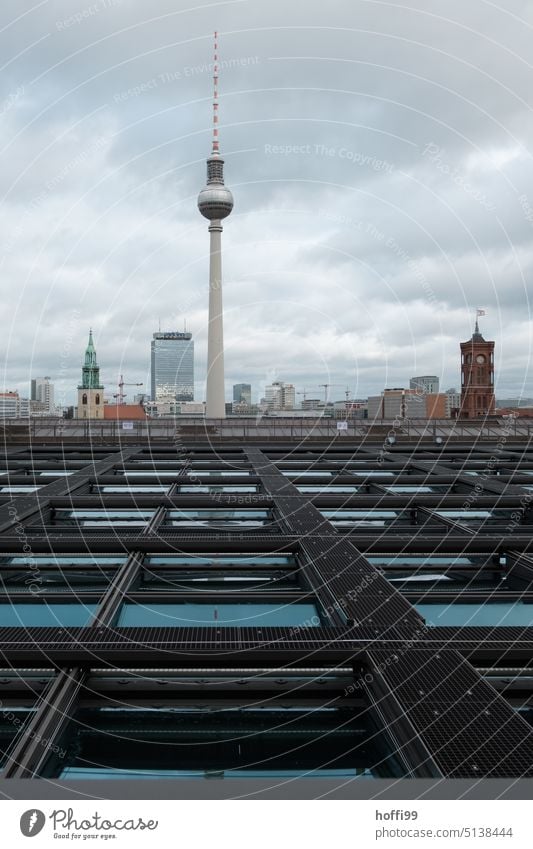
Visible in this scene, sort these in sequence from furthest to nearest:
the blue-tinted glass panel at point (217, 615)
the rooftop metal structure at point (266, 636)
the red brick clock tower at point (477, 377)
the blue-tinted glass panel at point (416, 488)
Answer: the red brick clock tower at point (477, 377), the blue-tinted glass panel at point (416, 488), the blue-tinted glass panel at point (217, 615), the rooftop metal structure at point (266, 636)

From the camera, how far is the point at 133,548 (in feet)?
35.2

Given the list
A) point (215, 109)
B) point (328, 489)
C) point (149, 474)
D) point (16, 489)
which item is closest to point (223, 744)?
point (328, 489)

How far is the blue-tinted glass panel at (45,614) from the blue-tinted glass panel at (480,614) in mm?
4555

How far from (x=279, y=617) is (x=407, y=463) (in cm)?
1548

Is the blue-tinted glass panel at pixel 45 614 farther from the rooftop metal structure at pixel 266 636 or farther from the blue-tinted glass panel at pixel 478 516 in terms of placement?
the blue-tinted glass panel at pixel 478 516

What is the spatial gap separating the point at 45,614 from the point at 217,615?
7.62 ft

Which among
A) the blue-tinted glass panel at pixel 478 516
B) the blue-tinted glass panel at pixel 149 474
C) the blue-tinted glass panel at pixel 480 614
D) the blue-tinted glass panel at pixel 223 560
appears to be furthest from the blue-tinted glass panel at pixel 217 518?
the blue-tinted glass panel at pixel 480 614

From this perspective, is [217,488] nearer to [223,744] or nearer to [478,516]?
[478,516]

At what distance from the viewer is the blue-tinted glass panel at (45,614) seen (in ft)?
25.5

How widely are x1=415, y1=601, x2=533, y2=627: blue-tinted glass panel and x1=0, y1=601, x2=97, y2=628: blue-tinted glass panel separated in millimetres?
4555

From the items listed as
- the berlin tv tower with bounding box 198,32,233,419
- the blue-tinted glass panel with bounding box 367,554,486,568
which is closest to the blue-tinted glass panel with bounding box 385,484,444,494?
the blue-tinted glass panel with bounding box 367,554,486,568

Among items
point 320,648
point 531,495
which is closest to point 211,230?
point 531,495

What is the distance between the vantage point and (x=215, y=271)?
123 m

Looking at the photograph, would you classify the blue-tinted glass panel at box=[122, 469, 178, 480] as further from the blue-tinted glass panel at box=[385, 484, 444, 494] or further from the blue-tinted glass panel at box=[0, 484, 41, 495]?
the blue-tinted glass panel at box=[385, 484, 444, 494]
